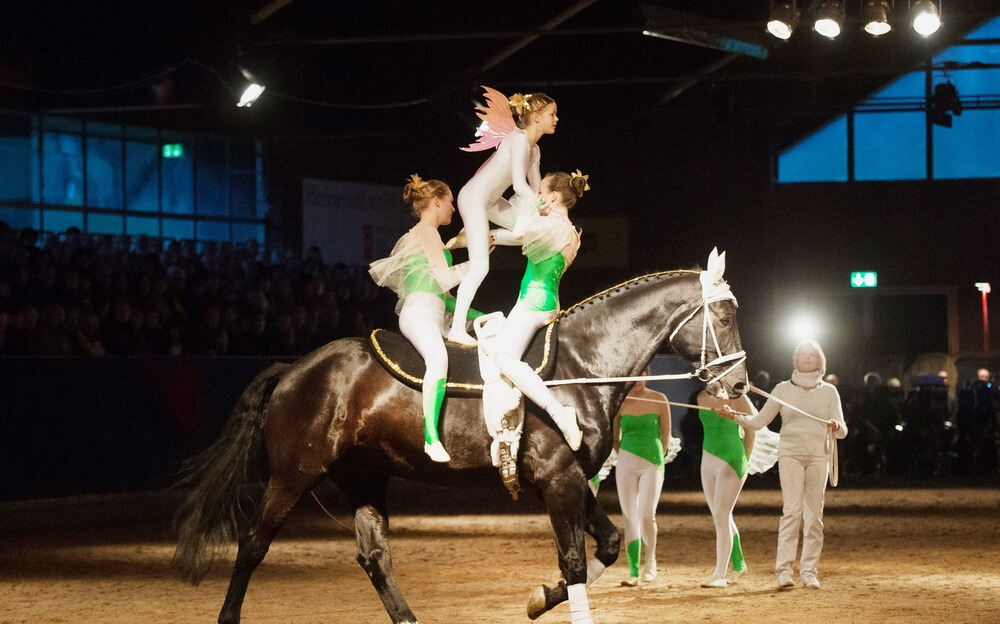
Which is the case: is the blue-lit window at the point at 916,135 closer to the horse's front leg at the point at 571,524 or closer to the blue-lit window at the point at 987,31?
the blue-lit window at the point at 987,31

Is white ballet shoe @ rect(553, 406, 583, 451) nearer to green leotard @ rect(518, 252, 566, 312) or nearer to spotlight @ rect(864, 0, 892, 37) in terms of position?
green leotard @ rect(518, 252, 566, 312)

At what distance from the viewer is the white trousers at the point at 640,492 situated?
11086 millimetres

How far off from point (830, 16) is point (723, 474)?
25.2 feet

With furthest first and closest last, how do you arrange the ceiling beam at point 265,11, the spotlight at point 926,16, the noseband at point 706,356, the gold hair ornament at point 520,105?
the ceiling beam at point 265,11
the spotlight at point 926,16
the gold hair ornament at point 520,105
the noseband at point 706,356

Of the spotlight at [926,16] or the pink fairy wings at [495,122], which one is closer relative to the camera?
the pink fairy wings at [495,122]

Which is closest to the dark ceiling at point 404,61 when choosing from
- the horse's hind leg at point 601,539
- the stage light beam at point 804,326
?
the stage light beam at point 804,326

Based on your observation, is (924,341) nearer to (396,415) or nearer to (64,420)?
(64,420)

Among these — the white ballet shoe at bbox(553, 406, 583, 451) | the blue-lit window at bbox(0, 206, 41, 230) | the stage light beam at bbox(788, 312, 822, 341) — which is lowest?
the white ballet shoe at bbox(553, 406, 583, 451)

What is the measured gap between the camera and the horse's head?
8.02m

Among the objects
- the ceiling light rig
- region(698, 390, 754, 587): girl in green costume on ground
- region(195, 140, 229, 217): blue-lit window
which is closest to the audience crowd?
region(195, 140, 229, 217): blue-lit window

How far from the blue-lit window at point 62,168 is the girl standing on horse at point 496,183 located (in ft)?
62.1

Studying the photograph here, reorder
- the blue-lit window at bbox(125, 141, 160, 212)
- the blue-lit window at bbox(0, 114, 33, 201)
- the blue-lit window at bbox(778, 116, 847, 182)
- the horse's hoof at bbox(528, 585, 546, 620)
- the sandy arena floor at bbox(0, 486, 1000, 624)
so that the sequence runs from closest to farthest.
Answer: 1. the horse's hoof at bbox(528, 585, 546, 620)
2. the sandy arena floor at bbox(0, 486, 1000, 624)
3. the blue-lit window at bbox(0, 114, 33, 201)
4. the blue-lit window at bbox(125, 141, 160, 212)
5. the blue-lit window at bbox(778, 116, 847, 182)

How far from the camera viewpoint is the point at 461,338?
827 centimetres

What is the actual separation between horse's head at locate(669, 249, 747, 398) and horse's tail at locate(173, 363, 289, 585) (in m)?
2.62
